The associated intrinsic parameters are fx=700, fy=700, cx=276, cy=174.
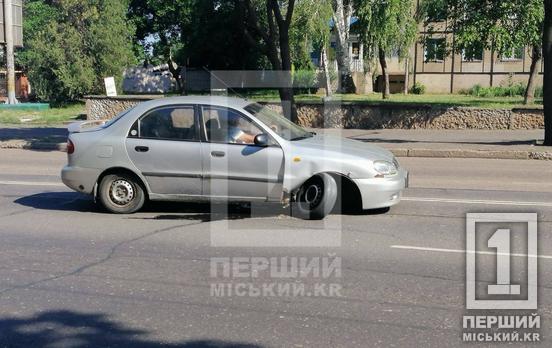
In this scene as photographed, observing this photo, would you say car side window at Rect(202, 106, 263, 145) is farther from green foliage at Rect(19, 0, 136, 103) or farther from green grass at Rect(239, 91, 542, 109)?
green foliage at Rect(19, 0, 136, 103)

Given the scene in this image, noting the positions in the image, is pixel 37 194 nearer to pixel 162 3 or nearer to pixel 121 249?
pixel 121 249

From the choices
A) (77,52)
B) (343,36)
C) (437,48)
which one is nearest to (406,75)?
(343,36)

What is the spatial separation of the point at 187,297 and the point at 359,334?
160 centimetres

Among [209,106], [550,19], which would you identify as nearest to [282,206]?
[209,106]

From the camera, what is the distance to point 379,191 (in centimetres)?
873

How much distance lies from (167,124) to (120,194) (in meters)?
1.13

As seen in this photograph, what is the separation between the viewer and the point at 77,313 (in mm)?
5496

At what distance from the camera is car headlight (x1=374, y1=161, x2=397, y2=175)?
28.7ft

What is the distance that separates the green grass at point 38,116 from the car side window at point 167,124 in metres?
20.6

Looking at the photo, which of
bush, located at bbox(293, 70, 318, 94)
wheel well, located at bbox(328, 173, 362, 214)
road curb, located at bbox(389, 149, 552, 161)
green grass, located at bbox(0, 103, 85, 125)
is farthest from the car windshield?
bush, located at bbox(293, 70, 318, 94)

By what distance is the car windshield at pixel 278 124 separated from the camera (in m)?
9.12

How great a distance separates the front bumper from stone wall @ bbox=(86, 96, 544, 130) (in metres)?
14.5

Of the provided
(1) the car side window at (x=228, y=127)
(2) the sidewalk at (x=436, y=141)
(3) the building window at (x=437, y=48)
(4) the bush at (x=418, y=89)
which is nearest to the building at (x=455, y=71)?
(4) the bush at (x=418, y=89)

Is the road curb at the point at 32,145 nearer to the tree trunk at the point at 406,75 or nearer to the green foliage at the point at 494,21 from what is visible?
the green foliage at the point at 494,21
